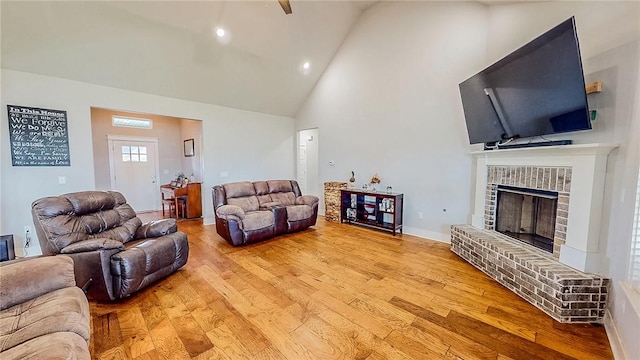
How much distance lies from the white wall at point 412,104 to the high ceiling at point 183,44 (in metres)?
0.74

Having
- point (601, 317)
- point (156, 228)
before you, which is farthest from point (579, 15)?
point (156, 228)

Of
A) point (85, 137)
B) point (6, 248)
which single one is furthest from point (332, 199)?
point (6, 248)

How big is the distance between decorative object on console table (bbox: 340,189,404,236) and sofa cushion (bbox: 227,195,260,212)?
180 centimetres

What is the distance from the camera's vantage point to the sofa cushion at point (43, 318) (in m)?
1.25

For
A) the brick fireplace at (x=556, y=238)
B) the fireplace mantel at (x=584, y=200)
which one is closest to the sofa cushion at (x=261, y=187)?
the brick fireplace at (x=556, y=238)

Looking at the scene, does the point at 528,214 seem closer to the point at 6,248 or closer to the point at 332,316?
the point at 332,316

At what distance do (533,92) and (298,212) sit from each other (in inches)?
140

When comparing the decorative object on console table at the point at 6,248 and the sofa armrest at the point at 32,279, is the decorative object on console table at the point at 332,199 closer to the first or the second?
the sofa armrest at the point at 32,279

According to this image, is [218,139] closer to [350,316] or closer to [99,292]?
[99,292]

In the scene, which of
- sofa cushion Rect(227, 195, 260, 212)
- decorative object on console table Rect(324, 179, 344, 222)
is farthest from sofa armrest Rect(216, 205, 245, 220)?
decorative object on console table Rect(324, 179, 344, 222)

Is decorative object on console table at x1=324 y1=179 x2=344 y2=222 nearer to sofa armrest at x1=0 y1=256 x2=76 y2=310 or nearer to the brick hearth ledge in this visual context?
the brick hearth ledge

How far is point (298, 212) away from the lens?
4.45 metres

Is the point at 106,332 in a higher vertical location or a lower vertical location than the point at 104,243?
lower

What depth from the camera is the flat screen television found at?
6.77 ft
